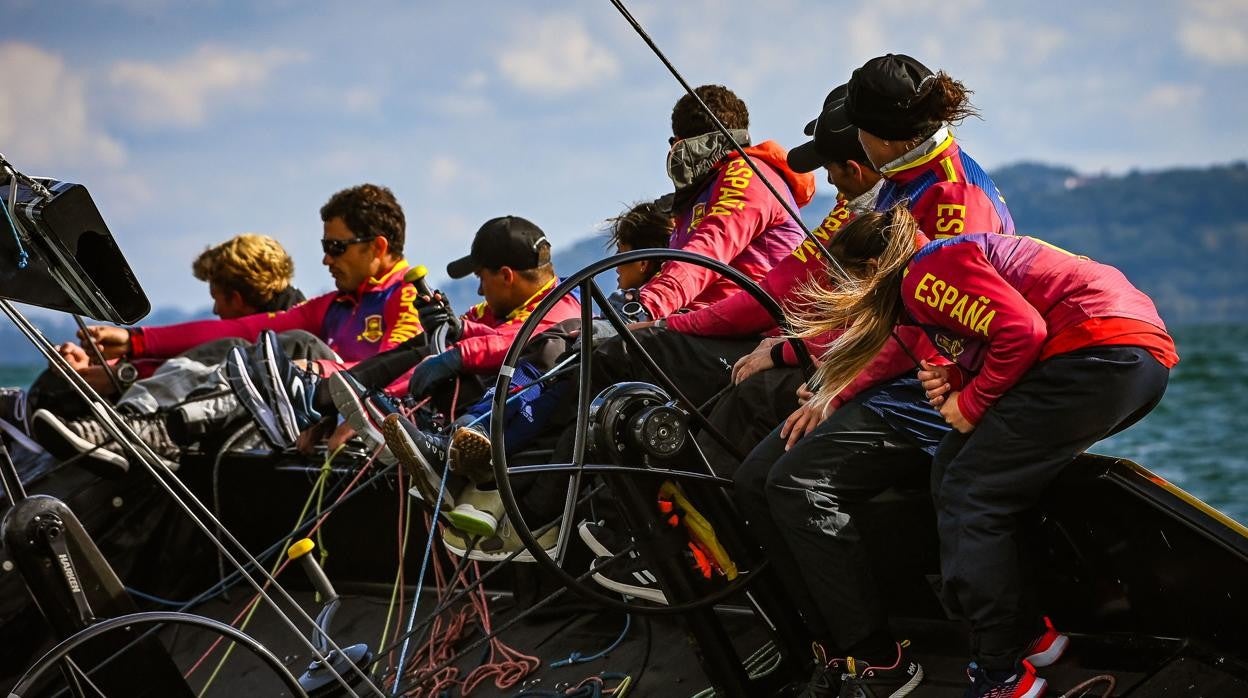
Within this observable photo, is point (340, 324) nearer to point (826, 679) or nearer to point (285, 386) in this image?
point (285, 386)

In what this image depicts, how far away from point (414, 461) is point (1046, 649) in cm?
171

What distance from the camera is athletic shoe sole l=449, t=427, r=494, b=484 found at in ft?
11.1

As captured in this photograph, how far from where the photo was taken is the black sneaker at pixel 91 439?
15.1 ft

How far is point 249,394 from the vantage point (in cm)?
460

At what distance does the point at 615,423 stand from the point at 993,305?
87 centimetres

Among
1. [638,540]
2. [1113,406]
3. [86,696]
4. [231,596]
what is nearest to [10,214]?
[86,696]

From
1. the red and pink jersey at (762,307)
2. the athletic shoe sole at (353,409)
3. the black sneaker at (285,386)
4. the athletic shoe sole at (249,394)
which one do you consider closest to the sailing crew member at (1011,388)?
the red and pink jersey at (762,307)

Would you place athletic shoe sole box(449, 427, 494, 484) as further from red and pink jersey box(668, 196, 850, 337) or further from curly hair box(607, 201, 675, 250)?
curly hair box(607, 201, 675, 250)

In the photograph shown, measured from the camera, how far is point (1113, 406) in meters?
2.48

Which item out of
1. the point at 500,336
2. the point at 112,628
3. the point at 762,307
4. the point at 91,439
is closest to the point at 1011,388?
the point at 762,307

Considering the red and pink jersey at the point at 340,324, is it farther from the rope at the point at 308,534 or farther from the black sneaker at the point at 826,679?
the black sneaker at the point at 826,679

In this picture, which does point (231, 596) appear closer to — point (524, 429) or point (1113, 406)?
point (524, 429)

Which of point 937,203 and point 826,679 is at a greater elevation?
point 937,203

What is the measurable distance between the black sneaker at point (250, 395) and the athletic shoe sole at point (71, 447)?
19.6 inches
